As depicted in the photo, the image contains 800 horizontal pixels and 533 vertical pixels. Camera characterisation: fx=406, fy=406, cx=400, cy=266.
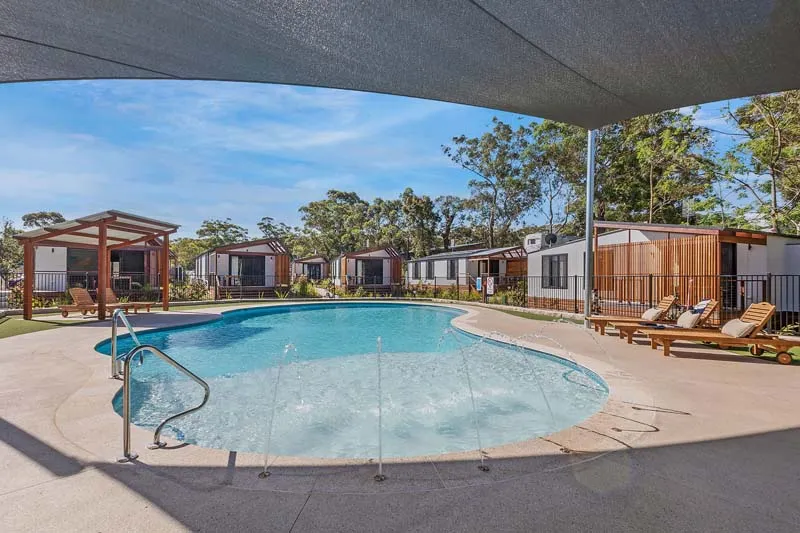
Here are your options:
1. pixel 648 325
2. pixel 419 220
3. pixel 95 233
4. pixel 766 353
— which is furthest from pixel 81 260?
pixel 766 353

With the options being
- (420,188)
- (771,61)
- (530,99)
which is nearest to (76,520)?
(530,99)

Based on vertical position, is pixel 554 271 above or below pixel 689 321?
above

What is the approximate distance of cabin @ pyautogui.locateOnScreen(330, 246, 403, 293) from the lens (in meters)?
24.5

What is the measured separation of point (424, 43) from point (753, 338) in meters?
7.05

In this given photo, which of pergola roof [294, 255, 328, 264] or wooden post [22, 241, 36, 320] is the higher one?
pergola roof [294, 255, 328, 264]

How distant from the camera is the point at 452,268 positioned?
23484 millimetres

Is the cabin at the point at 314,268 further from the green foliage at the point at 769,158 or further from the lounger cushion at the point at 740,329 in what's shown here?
the lounger cushion at the point at 740,329

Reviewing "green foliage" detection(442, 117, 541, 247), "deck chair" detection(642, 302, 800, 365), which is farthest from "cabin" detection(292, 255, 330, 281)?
"deck chair" detection(642, 302, 800, 365)

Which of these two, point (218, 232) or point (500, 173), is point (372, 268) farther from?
point (218, 232)

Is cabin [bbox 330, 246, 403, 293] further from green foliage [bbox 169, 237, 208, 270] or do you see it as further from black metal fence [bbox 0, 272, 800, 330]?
green foliage [bbox 169, 237, 208, 270]

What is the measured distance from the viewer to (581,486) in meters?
2.51

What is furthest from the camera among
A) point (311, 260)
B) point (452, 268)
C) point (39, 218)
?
point (39, 218)

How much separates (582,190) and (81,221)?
2468 cm

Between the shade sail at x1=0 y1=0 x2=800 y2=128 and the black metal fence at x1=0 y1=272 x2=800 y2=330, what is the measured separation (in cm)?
735
